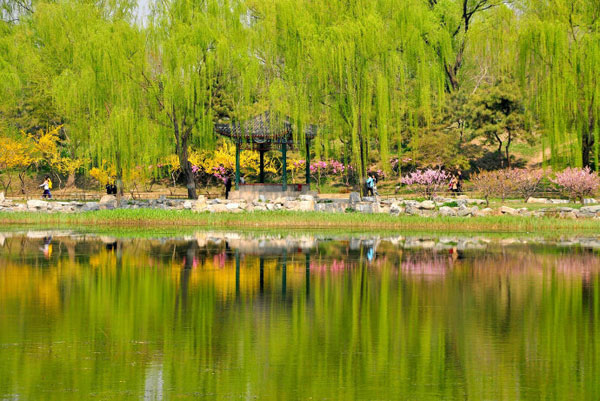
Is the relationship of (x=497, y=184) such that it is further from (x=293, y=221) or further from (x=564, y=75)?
(x=293, y=221)

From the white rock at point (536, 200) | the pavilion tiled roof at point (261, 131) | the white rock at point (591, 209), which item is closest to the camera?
the white rock at point (591, 209)

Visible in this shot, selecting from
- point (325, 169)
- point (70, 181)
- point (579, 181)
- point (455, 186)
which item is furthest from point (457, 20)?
point (70, 181)

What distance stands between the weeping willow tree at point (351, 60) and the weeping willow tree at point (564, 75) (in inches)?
176

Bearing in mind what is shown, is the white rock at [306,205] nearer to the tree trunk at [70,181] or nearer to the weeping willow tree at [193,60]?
the weeping willow tree at [193,60]

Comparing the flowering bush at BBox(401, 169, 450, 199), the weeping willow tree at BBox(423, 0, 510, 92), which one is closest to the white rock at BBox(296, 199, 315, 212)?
the flowering bush at BBox(401, 169, 450, 199)

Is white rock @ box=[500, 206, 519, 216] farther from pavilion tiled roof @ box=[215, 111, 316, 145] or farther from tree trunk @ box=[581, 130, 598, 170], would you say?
pavilion tiled roof @ box=[215, 111, 316, 145]

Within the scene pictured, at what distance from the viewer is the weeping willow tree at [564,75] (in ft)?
112

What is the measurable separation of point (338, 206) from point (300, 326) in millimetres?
23176

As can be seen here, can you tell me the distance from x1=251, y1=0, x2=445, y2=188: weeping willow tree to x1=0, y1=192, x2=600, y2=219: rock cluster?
6.90 feet

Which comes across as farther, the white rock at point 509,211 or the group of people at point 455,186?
the group of people at point 455,186

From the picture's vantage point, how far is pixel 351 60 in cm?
3522

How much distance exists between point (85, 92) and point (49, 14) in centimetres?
1330

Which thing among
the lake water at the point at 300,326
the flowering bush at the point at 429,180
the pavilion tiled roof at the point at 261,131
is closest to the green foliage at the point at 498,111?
the flowering bush at the point at 429,180

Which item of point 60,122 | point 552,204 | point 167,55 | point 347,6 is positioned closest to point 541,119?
point 552,204
